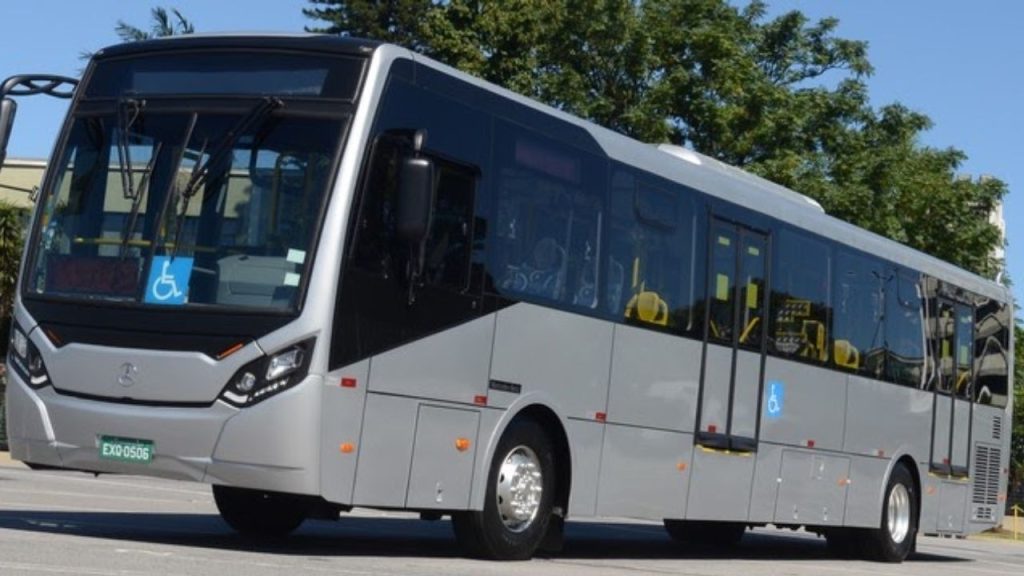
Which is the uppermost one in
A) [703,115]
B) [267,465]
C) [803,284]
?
[703,115]

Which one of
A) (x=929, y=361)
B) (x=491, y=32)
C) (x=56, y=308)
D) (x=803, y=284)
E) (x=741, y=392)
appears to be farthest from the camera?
(x=491, y=32)

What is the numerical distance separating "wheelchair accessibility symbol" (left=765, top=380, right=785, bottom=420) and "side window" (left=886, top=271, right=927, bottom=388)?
10.1 feet

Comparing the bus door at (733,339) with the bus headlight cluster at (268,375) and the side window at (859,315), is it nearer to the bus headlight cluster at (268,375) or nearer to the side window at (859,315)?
the side window at (859,315)

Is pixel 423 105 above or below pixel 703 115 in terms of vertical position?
below

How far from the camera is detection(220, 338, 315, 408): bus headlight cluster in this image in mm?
12594

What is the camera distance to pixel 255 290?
503 inches

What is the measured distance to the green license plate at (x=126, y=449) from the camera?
12.9m

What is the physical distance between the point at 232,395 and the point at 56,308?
1.55 metres

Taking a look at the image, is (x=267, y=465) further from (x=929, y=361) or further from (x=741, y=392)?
(x=929, y=361)

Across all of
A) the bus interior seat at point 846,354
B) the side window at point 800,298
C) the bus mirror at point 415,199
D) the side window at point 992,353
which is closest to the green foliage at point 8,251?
the side window at point 992,353

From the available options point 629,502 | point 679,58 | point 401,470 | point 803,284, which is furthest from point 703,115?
point 401,470

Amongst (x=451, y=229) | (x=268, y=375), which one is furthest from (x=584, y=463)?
(x=268, y=375)

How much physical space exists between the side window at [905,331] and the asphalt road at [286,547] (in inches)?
83.5

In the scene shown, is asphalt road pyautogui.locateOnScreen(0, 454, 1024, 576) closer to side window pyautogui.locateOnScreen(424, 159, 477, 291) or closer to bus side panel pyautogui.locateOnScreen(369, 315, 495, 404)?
bus side panel pyautogui.locateOnScreen(369, 315, 495, 404)
